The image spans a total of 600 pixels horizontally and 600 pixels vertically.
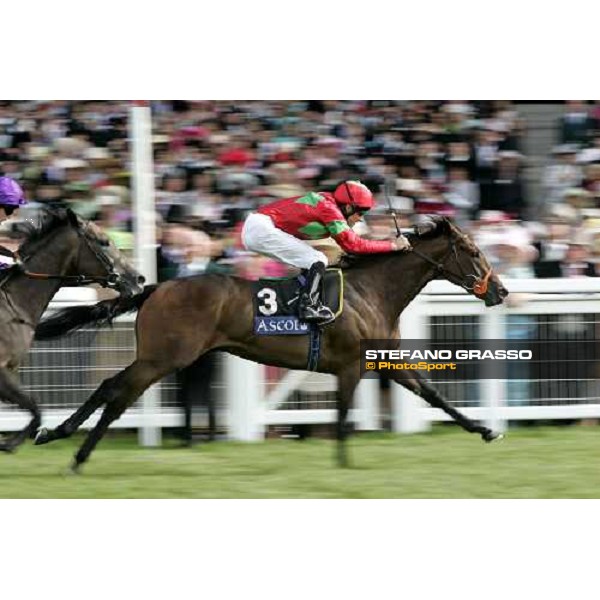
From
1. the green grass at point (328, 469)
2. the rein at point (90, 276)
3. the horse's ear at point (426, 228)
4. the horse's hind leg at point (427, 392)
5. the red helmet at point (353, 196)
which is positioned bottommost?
the green grass at point (328, 469)

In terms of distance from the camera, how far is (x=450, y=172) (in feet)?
28.7

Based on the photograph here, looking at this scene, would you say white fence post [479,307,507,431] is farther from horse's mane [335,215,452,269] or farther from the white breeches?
the white breeches

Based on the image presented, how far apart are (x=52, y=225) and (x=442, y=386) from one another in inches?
95.8

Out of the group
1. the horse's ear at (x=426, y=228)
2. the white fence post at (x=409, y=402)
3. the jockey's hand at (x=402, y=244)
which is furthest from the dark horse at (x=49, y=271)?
the white fence post at (x=409, y=402)

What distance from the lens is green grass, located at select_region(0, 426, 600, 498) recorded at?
623cm

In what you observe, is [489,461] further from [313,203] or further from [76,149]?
[76,149]

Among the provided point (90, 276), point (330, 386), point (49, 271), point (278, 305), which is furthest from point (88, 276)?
point (330, 386)

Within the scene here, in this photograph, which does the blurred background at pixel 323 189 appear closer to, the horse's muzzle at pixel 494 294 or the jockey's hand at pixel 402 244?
the horse's muzzle at pixel 494 294

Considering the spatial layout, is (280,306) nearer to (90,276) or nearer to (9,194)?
(90,276)

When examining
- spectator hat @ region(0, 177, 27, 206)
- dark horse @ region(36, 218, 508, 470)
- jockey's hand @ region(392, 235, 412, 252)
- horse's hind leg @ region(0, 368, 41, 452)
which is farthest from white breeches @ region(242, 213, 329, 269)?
horse's hind leg @ region(0, 368, 41, 452)

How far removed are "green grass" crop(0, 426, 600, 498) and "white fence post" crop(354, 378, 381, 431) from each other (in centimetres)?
9

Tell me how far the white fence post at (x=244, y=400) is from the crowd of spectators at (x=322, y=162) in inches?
36.6

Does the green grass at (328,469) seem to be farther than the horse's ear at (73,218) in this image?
No

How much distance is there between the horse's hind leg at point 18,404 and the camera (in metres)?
6.44
